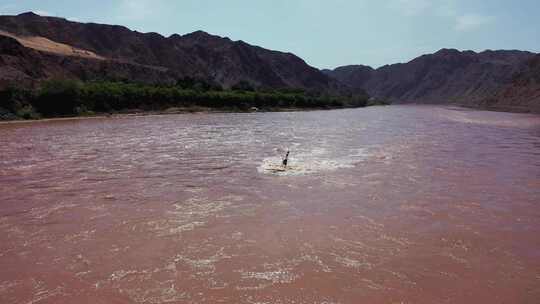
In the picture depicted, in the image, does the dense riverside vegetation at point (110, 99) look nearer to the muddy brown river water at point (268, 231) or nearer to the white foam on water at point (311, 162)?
the muddy brown river water at point (268, 231)

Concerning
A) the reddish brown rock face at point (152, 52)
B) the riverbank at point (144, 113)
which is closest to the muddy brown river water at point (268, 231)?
the riverbank at point (144, 113)

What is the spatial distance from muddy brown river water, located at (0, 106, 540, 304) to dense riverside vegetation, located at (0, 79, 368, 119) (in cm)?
3142

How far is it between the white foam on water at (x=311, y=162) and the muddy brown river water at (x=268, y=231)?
27cm

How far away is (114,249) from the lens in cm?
860

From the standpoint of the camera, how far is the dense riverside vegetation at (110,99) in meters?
46.5

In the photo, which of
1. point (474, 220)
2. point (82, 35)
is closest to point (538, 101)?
point (474, 220)

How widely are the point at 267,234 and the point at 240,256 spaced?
4.32ft

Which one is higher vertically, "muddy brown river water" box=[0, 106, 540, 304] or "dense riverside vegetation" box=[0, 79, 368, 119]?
"dense riverside vegetation" box=[0, 79, 368, 119]

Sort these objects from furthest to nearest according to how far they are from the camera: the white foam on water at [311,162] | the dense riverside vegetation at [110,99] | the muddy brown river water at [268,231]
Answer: the dense riverside vegetation at [110,99] → the white foam on water at [311,162] → the muddy brown river water at [268,231]

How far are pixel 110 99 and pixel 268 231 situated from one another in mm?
51949

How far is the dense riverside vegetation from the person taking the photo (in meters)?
46.5

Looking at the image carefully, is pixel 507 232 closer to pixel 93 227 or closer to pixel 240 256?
pixel 240 256

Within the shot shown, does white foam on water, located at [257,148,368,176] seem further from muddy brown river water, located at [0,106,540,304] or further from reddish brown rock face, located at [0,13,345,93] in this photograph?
reddish brown rock face, located at [0,13,345,93]

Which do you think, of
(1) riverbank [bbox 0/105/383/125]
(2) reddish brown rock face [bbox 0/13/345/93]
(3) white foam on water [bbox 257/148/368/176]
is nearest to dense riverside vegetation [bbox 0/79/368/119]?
(1) riverbank [bbox 0/105/383/125]
